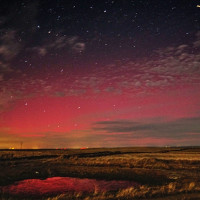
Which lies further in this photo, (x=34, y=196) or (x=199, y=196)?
(x=34, y=196)

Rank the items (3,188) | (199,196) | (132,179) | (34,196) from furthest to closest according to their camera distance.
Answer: (132,179) → (3,188) → (34,196) → (199,196)

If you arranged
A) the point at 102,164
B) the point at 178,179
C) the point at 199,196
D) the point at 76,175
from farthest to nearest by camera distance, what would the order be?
1. the point at 102,164
2. the point at 76,175
3. the point at 178,179
4. the point at 199,196

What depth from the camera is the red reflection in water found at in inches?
848

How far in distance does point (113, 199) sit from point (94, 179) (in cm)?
1153

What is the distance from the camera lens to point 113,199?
618 inches

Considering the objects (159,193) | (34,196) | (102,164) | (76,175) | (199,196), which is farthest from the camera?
(102,164)

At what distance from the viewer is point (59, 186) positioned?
23.3 metres

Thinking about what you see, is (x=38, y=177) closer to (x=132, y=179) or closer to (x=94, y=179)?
(x=94, y=179)

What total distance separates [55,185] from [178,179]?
10.4 m

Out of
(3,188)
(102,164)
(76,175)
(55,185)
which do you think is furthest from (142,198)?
(102,164)

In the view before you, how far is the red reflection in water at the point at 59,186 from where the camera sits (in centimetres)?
2153

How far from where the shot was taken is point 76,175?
29078mm

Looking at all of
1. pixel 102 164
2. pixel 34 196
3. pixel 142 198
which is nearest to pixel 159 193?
pixel 142 198

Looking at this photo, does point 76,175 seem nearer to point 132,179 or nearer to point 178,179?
point 132,179
